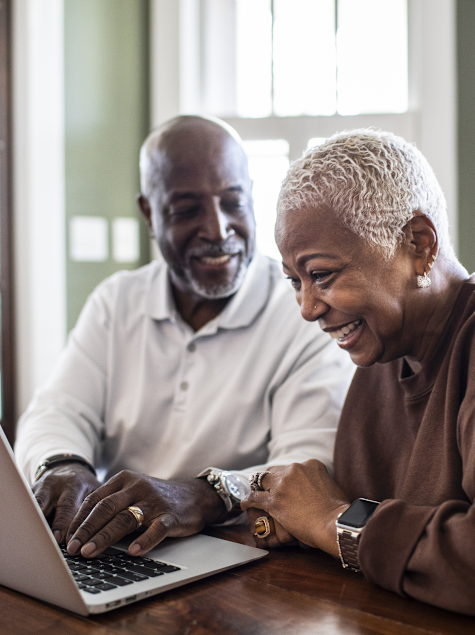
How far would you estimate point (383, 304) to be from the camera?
39.2 inches

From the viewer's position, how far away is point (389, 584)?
31.2 inches

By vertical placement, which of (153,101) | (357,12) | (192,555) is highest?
(357,12)

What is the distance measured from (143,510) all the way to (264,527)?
0.19 m

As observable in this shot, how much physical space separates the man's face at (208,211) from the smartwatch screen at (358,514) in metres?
0.90

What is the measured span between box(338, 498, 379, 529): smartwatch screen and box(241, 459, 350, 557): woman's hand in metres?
0.05

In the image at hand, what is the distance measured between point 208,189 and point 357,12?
95.2 inches

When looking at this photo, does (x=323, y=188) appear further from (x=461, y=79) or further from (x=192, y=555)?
(x=461, y=79)

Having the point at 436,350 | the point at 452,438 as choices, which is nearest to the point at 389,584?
the point at 452,438

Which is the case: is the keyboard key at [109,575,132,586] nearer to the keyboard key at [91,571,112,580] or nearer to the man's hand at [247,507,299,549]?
the keyboard key at [91,571,112,580]

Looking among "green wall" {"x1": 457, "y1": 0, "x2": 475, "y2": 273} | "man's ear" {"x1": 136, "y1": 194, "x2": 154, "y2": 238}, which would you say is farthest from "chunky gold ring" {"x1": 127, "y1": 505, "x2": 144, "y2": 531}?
"green wall" {"x1": 457, "y1": 0, "x2": 475, "y2": 273}

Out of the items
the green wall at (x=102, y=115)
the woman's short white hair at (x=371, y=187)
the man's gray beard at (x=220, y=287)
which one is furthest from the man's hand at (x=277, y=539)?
the green wall at (x=102, y=115)

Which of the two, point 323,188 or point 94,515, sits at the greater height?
point 323,188

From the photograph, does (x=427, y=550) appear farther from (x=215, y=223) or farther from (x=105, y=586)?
(x=215, y=223)

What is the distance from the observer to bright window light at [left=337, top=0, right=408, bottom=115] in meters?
3.47
